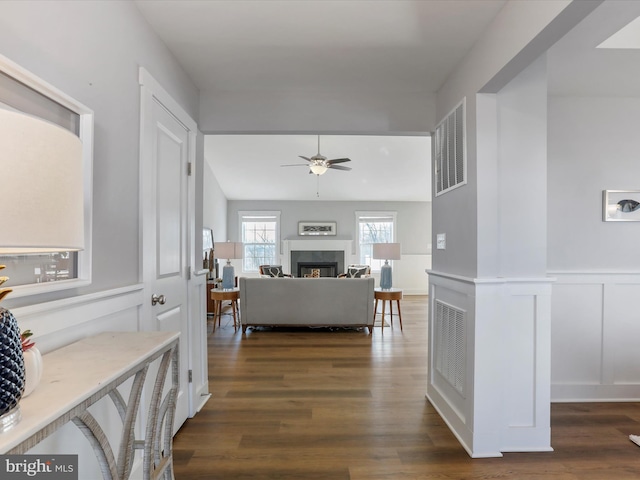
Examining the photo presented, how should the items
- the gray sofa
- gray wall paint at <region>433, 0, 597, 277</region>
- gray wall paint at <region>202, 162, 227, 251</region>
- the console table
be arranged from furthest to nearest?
gray wall paint at <region>202, 162, 227, 251</region> < the gray sofa < gray wall paint at <region>433, 0, 597, 277</region> < the console table

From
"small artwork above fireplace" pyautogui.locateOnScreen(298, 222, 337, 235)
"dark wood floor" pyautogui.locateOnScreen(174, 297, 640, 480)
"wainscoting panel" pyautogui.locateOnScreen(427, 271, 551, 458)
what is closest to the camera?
"dark wood floor" pyautogui.locateOnScreen(174, 297, 640, 480)

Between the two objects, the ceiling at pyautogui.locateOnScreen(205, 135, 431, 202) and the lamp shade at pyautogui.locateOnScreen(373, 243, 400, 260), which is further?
→ the ceiling at pyautogui.locateOnScreen(205, 135, 431, 202)

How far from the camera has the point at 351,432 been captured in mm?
2336

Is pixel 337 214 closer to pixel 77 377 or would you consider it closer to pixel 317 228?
pixel 317 228

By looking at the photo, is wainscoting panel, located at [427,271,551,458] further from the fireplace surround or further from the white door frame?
the fireplace surround

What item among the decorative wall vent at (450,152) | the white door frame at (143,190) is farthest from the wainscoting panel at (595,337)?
the white door frame at (143,190)

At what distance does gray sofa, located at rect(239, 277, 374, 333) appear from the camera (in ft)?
16.7

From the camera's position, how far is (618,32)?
209 centimetres

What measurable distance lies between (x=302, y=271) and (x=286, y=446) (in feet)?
22.9

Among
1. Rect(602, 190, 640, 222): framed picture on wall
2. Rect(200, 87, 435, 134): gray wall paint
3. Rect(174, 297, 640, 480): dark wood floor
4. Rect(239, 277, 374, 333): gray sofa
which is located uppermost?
Rect(200, 87, 435, 134): gray wall paint

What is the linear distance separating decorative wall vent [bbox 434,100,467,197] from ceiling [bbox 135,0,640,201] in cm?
34

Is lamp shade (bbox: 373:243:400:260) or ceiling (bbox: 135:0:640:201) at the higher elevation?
ceiling (bbox: 135:0:640:201)

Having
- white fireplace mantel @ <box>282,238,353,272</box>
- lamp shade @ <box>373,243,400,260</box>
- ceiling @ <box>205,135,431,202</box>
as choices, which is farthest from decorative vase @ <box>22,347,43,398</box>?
white fireplace mantel @ <box>282,238,353,272</box>

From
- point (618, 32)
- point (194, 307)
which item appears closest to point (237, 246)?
point (194, 307)
